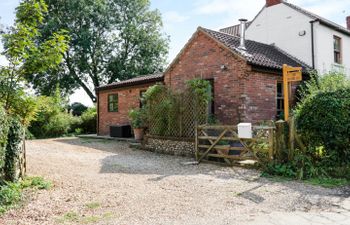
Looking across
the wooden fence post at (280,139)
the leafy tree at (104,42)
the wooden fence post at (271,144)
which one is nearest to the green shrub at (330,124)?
the wooden fence post at (280,139)

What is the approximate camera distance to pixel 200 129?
10031 mm

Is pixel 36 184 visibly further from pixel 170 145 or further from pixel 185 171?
pixel 170 145

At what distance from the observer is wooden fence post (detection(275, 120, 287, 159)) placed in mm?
7879

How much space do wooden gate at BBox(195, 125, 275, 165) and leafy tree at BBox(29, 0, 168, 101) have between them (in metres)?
22.6

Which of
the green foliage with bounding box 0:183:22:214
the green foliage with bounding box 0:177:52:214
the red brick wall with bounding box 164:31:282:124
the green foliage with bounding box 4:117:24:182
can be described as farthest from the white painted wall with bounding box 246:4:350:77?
the green foliage with bounding box 0:183:22:214

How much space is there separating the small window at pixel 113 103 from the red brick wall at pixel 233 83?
719 cm

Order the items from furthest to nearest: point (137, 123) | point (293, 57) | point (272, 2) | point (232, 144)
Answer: point (272, 2) < point (293, 57) < point (137, 123) < point (232, 144)

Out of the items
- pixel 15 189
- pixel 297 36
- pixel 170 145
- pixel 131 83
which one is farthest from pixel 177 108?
pixel 297 36

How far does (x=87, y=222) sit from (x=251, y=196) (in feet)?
10.2

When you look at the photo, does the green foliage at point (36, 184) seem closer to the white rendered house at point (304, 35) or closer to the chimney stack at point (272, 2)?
the white rendered house at point (304, 35)

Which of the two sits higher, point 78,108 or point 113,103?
point 78,108

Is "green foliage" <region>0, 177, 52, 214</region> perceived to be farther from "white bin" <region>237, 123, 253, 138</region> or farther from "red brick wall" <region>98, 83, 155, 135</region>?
"red brick wall" <region>98, 83, 155, 135</region>

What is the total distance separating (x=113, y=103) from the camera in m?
19.6

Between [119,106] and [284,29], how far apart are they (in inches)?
427
